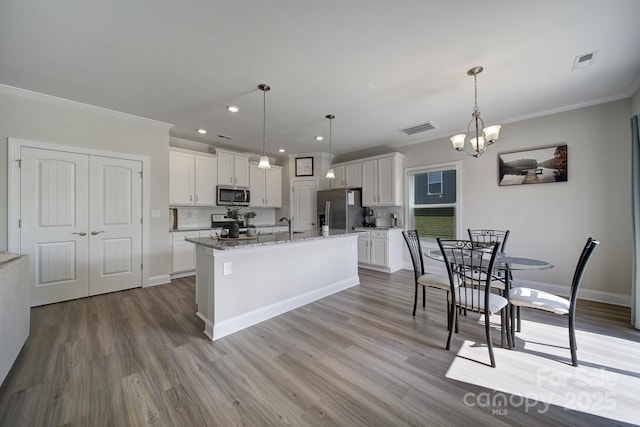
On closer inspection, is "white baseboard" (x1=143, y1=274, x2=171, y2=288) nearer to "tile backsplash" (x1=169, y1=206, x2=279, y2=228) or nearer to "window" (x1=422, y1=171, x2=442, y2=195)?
"tile backsplash" (x1=169, y1=206, x2=279, y2=228)

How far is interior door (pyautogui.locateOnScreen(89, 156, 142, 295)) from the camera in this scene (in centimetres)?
350

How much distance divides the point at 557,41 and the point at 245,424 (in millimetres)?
3845

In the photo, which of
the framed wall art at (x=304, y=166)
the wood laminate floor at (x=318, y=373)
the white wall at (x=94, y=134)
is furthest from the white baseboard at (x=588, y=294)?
the white wall at (x=94, y=134)

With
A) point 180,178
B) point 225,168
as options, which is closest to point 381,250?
point 225,168

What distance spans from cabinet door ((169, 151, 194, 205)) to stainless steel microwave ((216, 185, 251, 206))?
56 centimetres

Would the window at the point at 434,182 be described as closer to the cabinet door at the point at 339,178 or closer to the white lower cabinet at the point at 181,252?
the cabinet door at the point at 339,178

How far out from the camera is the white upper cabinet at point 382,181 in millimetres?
5090

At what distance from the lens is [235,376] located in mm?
1835

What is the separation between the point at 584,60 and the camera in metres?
2.40

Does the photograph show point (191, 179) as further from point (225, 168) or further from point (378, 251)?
point (378, 251)

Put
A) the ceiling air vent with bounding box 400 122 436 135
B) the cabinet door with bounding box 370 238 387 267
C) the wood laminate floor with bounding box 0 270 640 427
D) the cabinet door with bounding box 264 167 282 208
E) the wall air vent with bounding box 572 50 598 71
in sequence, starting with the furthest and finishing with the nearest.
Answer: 1. the cabinet door with bounding box 264 167 282 208
2. the cabinet door with bounding box 370 238 387 267
3. the ceiling air vent with bounding box 400 122 436 135
4. the wall air vent with bounding box 572 50 598 71
5. the wood laminate floor with bounding box 0 270 640 427

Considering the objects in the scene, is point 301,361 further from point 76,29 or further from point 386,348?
point 76,29

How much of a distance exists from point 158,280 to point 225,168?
253 centimetres

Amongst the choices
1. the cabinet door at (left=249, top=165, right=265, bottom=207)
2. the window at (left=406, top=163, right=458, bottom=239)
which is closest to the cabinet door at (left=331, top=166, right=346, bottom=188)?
the window at (left=406, top=163, right=458, bottom=239)
